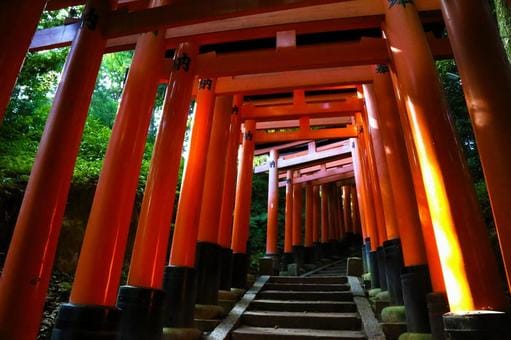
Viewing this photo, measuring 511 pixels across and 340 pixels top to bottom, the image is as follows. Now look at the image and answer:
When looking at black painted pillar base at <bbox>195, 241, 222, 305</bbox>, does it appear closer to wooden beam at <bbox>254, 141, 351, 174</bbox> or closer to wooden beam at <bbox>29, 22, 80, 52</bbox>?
wooden beam at <bbox>29, 22, 80, 52</bbox>

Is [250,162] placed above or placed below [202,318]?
above

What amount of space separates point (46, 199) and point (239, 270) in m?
5.65

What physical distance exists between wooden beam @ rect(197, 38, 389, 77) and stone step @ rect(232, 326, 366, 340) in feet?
13.2

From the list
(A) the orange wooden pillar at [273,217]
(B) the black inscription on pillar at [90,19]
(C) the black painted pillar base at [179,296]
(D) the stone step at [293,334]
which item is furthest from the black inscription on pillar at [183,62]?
(A) the orange wooden pillar at [273,217]

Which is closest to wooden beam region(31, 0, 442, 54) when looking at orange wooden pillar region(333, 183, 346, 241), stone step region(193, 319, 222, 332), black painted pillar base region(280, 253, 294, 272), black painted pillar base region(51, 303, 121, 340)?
black painted pillar base region(51, 303, 121, 340)

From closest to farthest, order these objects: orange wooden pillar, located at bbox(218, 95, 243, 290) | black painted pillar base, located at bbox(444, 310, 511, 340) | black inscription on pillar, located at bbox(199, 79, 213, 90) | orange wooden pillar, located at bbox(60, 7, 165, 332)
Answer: black painted pillar base, located at bbox(444, 310, 511, 340)
orange wooden pillar, located at bbox(60, 7, 165, 332)
black inscription on pillar, located at bbox(199, 79, 213, 90)
orange wooden pillar, located at bbox(218, 95, 243, 290)

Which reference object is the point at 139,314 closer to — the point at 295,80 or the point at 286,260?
the point at 295,80

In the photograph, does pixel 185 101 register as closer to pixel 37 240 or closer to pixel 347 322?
pixel 37 240

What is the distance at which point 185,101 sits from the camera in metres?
5.13

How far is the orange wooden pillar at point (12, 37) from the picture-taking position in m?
2.48

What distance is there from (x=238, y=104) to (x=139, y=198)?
11.3ft

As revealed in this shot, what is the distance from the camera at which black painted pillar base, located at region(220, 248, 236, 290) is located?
23.7 feet

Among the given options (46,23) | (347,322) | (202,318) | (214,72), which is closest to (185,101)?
(214,72)

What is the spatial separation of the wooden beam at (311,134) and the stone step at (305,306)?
4905 millimetres
